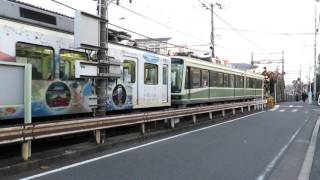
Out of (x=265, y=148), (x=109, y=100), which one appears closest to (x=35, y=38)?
(x=109, y=100)

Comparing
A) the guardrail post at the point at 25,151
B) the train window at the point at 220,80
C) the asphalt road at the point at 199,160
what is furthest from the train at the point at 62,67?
the train window at the point at 220,80

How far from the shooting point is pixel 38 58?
13.4 m

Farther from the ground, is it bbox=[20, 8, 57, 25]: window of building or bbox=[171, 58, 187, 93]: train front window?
bbox=[20, 8, 57, 25]: window of building

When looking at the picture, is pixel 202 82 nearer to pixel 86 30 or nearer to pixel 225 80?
pixel 225 80

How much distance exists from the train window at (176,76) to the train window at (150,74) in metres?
4.01

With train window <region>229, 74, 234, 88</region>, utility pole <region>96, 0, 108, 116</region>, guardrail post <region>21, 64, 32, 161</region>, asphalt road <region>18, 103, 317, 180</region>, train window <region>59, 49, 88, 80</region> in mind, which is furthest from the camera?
train window <region>229, 74, 234, 88</region>

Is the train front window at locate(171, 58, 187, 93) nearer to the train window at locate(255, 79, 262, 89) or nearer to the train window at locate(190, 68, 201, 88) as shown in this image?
the train window at locate(190, 68, 201, 88)

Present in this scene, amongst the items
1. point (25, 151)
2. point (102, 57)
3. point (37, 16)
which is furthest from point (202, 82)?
point (25, 151)

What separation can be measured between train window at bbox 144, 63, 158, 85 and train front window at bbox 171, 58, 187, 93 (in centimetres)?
401

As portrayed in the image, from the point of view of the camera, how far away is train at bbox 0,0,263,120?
12.4m

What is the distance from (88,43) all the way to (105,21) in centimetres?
117

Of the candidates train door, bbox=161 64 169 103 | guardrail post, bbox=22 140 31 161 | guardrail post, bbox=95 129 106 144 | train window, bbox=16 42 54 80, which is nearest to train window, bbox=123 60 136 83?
train door, bbox=161 64 169 103

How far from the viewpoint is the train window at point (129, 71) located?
18.1 meters

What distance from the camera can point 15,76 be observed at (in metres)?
10.8
